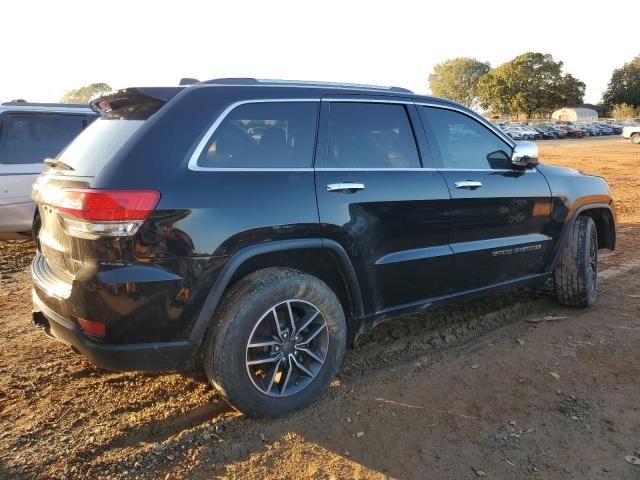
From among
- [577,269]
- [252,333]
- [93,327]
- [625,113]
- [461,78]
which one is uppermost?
[461,78]

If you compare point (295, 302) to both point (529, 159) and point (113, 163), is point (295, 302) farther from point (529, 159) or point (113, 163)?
point (529, 159)

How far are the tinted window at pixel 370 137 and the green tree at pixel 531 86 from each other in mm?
103480

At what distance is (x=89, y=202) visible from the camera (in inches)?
101

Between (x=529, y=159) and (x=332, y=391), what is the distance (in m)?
2.35

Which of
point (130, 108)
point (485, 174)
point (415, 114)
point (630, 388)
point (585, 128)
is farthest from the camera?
point (585, 128)

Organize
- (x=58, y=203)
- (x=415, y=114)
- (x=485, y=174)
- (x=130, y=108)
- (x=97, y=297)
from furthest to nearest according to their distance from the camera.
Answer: (x=485, y=174)
(x=415, y=114)
(x=130, y=108)
(x=58, y=203)
(x=97, y=297)

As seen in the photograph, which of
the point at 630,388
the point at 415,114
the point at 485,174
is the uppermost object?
the point at 415,114

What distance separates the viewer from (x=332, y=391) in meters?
3.42

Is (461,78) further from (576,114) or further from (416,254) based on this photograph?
(416,254)

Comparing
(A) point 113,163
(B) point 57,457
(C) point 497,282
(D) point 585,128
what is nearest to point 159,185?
(A) point 113,163

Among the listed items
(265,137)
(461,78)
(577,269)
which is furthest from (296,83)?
(461,78)

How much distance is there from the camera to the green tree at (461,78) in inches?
5305

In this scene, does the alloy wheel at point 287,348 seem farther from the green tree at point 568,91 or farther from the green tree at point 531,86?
the green tree at point 568,91

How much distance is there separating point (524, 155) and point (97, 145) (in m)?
3.06
